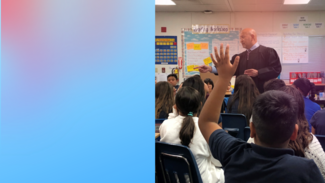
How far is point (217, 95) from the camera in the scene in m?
0.91

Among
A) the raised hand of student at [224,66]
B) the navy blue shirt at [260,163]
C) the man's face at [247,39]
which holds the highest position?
the man's face at [247,39]

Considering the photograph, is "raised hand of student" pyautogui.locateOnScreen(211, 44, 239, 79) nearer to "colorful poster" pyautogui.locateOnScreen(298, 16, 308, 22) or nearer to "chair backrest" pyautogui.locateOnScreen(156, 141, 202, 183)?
"chair backrest" pyautogui.locateOnScreen(156, 141, 202, 183)

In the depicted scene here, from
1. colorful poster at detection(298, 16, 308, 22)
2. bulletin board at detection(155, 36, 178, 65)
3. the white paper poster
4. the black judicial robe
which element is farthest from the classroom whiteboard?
the black judicial robe

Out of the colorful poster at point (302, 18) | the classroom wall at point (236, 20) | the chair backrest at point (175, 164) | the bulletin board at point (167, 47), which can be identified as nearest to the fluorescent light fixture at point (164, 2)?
the classroom wall at point (236, 20)

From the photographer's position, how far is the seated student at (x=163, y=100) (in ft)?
9.49

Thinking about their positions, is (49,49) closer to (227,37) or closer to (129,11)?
(129,11)

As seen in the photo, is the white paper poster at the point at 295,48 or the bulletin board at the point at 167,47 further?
the bulletin board at the point at 167,47

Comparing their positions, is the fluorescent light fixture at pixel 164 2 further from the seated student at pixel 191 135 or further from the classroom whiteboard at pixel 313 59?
the seated student at pixel 191 135

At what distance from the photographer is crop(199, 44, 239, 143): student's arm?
882mm

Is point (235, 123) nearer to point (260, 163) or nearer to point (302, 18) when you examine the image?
point (260, 163)

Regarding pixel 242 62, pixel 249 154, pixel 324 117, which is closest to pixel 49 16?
pixel 249 154

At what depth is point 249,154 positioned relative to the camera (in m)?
0.81

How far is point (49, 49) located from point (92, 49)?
0.14 metres

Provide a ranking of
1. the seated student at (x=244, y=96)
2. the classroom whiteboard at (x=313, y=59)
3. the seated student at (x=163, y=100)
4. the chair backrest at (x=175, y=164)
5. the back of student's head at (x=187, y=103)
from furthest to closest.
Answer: the classroom whiteboard at (x=313, y=59) < the seated student at (x=163, y=100) < the seated student at (x=244, y=96) < the back of student's head at (x=187, y=103) < the chair backrest at (x=175, y=164)
